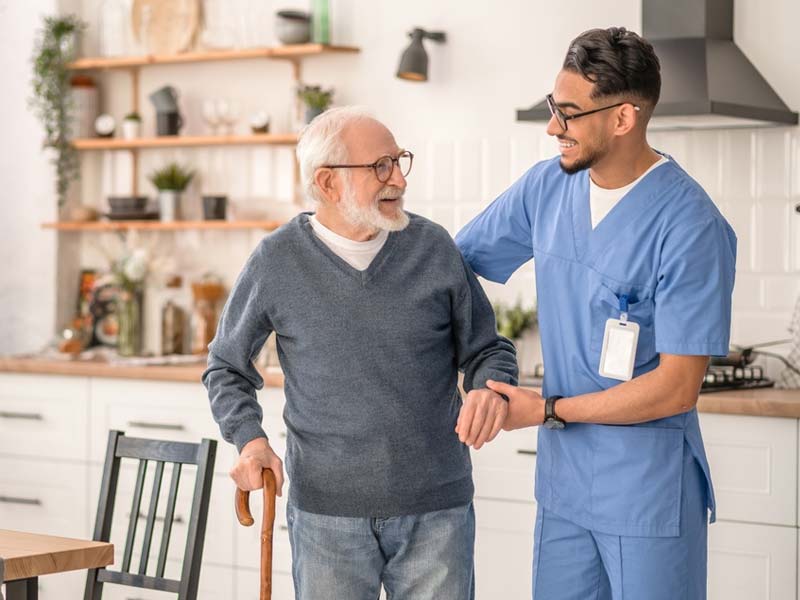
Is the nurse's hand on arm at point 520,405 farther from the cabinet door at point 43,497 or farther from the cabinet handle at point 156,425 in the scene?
the cabinet door at point 43,497

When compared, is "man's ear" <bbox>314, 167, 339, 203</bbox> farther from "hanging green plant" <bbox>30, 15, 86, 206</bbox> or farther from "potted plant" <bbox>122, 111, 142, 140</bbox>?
"hanging green plant" <bbox>30, 15, 86, 206</bbox>

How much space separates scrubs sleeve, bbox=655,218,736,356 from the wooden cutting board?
299 centimetres

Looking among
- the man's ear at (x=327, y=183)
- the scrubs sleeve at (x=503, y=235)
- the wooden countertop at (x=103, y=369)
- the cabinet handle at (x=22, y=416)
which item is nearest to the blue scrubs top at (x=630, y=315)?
the scrubs sleeve at (x=503, y=235)

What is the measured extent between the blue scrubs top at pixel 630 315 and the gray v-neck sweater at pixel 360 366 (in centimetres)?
16

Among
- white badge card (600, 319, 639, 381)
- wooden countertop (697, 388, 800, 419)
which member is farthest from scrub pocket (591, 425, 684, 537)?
wooden countertop (697, 388, 800, 419)

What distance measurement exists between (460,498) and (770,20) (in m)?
2.31

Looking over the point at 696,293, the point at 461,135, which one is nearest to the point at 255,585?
the point at 461,135

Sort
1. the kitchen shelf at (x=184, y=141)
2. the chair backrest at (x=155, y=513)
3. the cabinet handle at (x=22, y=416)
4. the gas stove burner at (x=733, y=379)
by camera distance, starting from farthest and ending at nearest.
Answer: the kitchen shelf at (x=184, y=141) → the cabinet handle at (x=22, y=416) → the gas stove burner at (x=733, y=379) → the chair backrest at (x=155, y=513)

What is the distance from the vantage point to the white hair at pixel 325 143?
2.22 m

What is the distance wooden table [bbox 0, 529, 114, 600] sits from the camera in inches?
82.5

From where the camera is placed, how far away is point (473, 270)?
8.39 ft

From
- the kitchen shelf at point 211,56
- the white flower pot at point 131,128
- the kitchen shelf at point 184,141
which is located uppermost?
the kitchen shelf at point 211,56

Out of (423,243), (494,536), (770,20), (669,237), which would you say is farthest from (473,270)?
(770,20)

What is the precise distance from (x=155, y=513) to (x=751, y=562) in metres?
1.72
